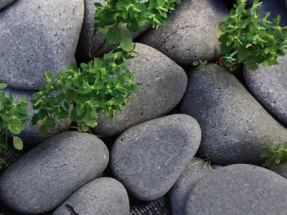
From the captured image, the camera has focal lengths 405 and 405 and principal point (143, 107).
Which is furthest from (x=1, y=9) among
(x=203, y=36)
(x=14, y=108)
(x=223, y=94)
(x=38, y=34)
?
(x=223, y=94)

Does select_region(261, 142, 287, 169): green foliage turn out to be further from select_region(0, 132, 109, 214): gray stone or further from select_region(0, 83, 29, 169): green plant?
select_region(0, 83, 29, 169): green plant

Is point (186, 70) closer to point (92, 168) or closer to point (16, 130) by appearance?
point (92, 168)

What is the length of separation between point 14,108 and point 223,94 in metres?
1.07

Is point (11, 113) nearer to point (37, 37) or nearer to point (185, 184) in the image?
point (37, 37)

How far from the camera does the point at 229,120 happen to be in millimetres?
2086

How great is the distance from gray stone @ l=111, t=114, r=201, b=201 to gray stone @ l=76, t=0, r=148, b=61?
45cm

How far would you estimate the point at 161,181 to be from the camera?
2006 mm

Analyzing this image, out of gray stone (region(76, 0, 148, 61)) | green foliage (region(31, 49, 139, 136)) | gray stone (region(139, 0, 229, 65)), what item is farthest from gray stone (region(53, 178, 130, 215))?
gray stone (region(139, 0, 229, 65))

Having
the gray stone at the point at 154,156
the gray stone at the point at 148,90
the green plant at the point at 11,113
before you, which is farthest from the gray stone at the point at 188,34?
the green plant at the point at 11,113

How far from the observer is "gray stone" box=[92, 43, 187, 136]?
205cm

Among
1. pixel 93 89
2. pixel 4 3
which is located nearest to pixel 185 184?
pixel 93 89

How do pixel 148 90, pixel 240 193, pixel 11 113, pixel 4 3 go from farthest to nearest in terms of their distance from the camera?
pixel 148 90 < pixel 240 193 < pixel 4 3 < pixel 11 113

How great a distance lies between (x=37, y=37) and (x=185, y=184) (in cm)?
103

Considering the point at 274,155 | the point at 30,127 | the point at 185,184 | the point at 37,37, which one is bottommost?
the point at 185,184
